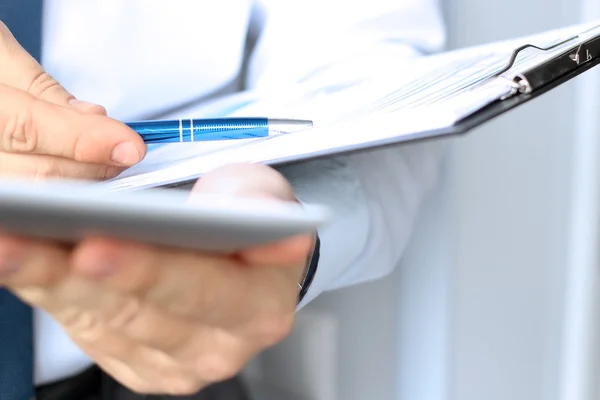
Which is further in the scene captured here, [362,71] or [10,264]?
[362,71]

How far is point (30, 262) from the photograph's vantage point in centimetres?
16

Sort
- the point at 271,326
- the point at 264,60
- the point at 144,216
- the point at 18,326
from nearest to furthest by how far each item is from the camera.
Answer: the point at 144,216 < the point at 271,326 < the point at 18,326 < the point at 264,60

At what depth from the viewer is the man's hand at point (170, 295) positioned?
163 millimetres

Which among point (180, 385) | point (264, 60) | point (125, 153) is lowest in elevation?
point (180, 385)

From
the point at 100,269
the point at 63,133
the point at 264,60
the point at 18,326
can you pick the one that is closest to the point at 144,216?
the point at 100,269

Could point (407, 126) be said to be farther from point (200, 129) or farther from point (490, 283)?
point (490, 283)

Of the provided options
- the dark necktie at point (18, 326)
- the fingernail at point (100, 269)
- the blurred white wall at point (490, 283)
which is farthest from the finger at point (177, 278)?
the blurred white wall at point (490, 283)

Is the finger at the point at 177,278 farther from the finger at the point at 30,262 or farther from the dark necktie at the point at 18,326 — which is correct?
the dark necktie at the point at 18,326

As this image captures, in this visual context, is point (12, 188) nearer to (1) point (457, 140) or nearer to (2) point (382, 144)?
(2) point (382, 144)

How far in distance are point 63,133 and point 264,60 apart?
286mm

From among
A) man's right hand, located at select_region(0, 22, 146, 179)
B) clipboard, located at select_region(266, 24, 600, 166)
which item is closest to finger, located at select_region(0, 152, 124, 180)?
man's right hand, located at select_region(0, 22, 146, 179)

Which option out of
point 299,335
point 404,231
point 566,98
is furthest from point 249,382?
point 566,98

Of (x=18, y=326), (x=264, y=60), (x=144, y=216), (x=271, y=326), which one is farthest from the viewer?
(x=264, y=60)

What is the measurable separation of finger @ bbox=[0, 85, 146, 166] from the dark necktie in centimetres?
12
